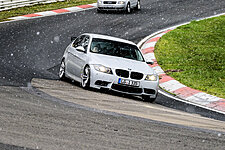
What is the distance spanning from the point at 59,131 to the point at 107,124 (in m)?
0.91

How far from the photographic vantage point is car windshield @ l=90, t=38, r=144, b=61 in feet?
37.4

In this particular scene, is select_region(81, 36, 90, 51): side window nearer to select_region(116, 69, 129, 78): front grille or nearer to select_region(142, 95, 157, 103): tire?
select_region(116, 69, 129, 78): front grille

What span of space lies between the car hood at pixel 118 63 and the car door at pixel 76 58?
36cm

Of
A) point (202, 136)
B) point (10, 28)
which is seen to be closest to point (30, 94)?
point (202, 136)

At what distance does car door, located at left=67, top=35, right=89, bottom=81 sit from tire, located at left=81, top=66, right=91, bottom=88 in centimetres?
31

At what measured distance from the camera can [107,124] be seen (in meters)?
6.69

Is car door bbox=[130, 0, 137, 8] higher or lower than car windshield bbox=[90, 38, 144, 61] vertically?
lower

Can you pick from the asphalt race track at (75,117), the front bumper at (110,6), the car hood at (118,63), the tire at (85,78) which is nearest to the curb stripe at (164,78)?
the asphalt race track at (75,117)

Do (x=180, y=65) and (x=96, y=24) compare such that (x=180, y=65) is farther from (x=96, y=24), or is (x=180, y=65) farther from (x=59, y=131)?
(x=59, y=131)

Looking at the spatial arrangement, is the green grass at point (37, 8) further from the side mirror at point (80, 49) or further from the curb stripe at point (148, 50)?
the side mirror at point (80, 49)

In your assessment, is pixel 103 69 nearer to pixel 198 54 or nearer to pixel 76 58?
pixel 76 58

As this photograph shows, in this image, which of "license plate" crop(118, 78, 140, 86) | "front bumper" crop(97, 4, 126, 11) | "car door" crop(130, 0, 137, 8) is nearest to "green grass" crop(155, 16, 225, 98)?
"license plate" crop(118, 78, 140, 86)

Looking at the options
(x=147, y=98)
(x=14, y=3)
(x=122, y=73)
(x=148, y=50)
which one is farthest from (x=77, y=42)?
(x=14, y=3)

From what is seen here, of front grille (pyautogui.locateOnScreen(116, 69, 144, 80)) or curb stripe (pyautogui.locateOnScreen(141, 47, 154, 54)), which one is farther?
curb stripe (pyautogui.locateOnScreen(141, 47, 154, 54))
